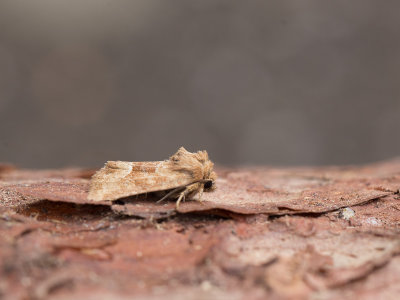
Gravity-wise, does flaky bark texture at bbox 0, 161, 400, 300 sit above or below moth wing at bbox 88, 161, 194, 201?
below

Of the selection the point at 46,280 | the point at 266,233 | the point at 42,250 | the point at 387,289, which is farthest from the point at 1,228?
the point at 387,289

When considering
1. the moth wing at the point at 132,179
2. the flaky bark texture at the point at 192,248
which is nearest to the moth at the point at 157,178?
the moth wing at the point at 132,179

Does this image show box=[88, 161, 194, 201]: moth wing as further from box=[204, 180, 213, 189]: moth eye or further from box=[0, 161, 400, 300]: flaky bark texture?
box=[204, 180, 213, 189]: moth eye

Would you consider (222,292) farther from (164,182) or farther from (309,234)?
(164,182)

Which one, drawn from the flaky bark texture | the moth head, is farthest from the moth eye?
the flaky bark texture

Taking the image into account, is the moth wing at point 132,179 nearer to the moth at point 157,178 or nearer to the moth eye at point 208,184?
the moth at point 157,178

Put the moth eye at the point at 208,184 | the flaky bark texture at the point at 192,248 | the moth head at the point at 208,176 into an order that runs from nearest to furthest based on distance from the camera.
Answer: the flaky bark texture at the point at 192,248, the moth head at the point at 208,176, the moth eye at the point at 208,184
